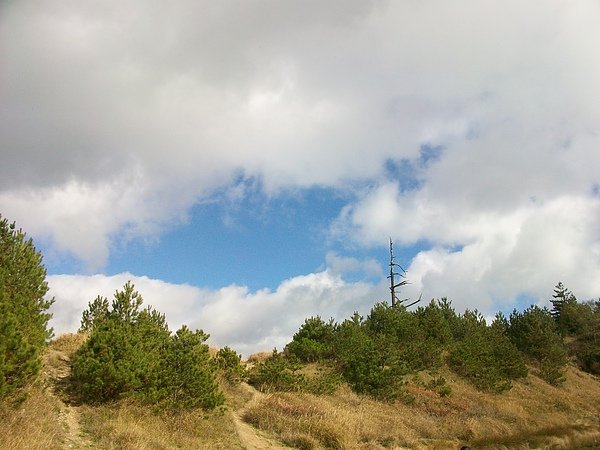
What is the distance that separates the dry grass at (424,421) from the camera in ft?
60.2

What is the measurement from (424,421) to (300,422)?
783cm

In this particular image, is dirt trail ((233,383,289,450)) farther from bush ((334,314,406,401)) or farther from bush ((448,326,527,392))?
bush ((448,326,527,392))

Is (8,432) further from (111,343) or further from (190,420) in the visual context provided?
(190,420)

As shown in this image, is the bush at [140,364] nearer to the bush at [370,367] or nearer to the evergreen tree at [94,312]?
the evergreen tree at [94,312]

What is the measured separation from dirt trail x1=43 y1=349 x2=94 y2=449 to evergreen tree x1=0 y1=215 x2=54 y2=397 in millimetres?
1943

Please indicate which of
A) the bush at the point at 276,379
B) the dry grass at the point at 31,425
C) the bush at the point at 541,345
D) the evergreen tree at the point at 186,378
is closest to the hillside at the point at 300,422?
the dry grass at the point at 31,425

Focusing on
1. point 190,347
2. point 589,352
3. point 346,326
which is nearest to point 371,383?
point 346,326

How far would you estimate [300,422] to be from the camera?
1856 cm

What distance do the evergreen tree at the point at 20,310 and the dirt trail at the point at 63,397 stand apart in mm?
1943

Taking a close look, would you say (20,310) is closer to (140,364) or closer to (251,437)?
(140,364)

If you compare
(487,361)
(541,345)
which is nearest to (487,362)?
(487,361)

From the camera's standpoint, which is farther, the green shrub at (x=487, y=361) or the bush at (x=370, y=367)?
the green shrub at (x=487, y=361)

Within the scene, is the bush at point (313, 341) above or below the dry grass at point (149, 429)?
above

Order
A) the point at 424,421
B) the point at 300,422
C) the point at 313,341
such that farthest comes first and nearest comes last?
the point at 313,341 → the point at 424,421 → the point at 300,422
